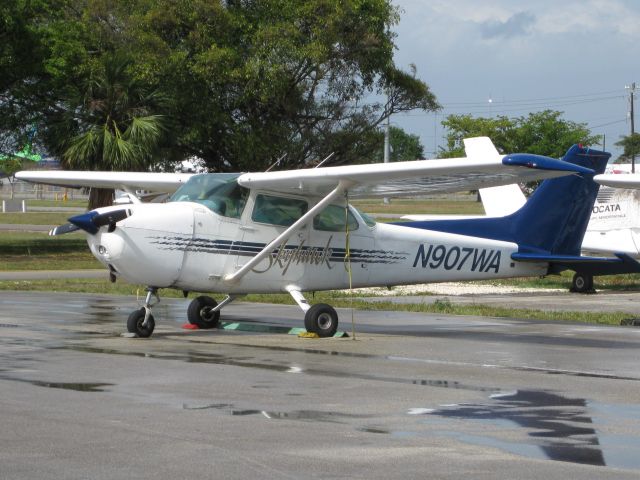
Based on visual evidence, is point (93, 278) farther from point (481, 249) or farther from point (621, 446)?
point (621, 446)

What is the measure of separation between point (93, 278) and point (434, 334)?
513 inches

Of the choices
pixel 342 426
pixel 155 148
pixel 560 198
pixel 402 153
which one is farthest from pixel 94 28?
pixel 402 153

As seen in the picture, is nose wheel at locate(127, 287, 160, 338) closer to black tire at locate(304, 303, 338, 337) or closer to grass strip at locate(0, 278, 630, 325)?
black tire at locate(304, 303, 338, 337)

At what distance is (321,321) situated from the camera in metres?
14.7

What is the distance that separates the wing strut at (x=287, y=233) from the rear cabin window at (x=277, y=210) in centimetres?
41

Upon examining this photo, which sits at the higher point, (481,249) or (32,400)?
(481,249)

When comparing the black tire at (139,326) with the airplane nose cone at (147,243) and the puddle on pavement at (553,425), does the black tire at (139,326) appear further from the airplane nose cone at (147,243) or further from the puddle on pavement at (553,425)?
the puddle on pavement at (553,425)

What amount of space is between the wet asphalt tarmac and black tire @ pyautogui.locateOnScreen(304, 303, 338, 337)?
1.41ft

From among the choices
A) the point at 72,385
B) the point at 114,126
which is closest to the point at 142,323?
the point at 72,385

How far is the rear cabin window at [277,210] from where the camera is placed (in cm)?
1520

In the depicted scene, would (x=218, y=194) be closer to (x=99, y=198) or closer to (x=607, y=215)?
(x=607, y=215)

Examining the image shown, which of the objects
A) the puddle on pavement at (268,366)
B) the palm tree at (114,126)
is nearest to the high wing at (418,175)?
the puddle on pavement at (268,366)

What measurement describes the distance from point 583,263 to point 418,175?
5.48 metres

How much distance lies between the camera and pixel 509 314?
722 inches
